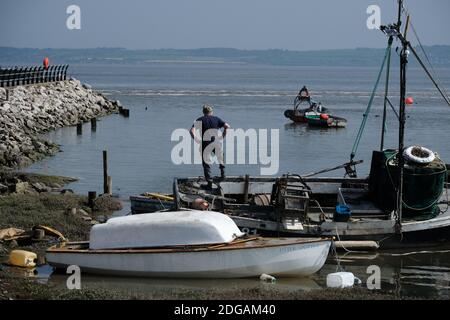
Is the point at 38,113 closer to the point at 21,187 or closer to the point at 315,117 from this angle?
the point at 315,117

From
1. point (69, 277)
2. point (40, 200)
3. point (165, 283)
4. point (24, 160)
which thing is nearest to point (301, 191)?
point (165, 283)

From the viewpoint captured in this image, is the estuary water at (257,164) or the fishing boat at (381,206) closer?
the estuary water at (257,164)

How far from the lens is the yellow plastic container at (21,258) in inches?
665

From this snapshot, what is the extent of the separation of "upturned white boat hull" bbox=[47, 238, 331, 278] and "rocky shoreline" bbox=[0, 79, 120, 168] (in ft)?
55.0

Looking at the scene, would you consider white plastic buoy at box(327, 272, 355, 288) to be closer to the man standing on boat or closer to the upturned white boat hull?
the upturned white boat hull

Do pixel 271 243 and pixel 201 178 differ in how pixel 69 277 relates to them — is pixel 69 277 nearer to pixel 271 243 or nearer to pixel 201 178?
Result: pixel 271 243

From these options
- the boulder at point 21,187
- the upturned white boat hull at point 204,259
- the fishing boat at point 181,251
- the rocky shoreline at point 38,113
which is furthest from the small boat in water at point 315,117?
the fishing boat at point 181,251

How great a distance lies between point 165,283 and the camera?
16.5 metres

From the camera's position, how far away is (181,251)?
16.3 meters

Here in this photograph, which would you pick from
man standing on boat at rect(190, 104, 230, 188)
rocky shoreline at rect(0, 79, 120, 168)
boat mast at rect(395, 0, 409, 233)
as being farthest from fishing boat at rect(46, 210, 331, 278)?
rocky shoreline at rect(0, 79, 120, 168)

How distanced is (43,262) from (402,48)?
9108mm

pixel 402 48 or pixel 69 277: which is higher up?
pixel 402 48

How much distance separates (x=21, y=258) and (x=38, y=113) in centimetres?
3515

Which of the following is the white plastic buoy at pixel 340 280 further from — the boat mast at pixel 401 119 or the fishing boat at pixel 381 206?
the boat mast at pixel 401 119
